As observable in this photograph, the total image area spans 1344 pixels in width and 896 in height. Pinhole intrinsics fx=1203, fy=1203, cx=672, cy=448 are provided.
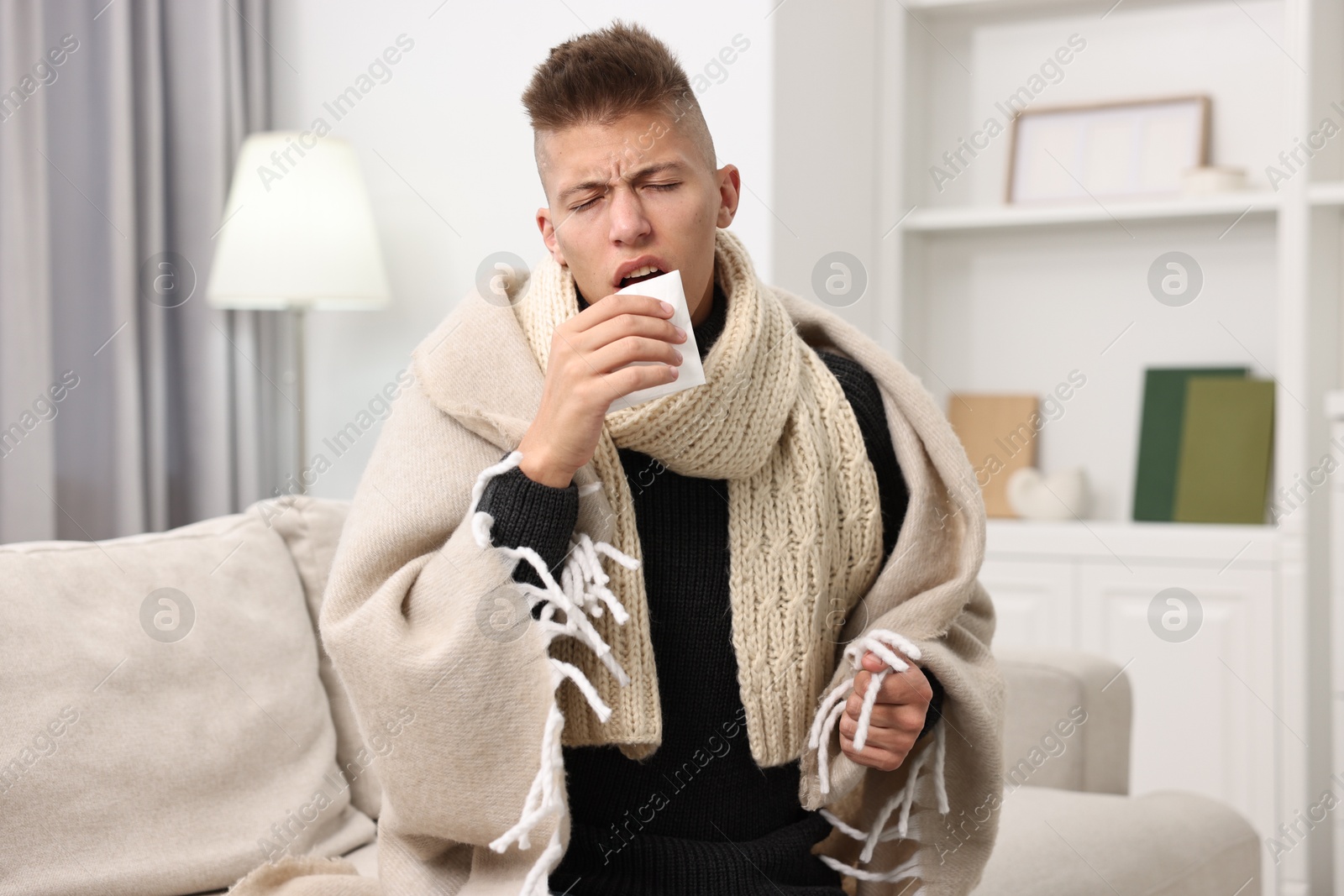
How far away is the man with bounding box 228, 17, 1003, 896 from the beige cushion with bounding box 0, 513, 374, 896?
0.25 meters

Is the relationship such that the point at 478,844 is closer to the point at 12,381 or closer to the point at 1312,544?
the point at 12,381

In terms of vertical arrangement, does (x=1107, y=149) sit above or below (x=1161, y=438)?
above

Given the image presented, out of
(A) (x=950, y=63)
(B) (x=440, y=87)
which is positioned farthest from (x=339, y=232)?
(A) (x=950, y=63)

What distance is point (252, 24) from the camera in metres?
3.02

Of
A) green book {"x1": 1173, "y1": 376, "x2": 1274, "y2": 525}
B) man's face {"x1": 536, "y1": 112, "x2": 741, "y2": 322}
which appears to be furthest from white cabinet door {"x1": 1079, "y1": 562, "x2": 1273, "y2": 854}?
man's face {"x1": 536, "y1": 112, "x2": 741, "y2": 322}

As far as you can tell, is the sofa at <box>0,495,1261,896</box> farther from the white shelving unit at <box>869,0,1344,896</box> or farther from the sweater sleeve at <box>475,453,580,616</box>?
the white shelving unit at <box>869,0,1344,896</box>

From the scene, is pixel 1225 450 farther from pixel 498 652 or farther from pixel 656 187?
pixel 498 652

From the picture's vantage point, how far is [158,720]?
4.34 feet

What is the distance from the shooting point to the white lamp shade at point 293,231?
8.41ft

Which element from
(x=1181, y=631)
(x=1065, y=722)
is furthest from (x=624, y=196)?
(x=1181, y=631)

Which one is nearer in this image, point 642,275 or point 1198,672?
point 642,275

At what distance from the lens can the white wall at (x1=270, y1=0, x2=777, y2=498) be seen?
2.46 metres

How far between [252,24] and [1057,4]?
2.01m

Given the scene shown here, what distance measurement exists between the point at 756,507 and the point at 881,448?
0.18 meters
